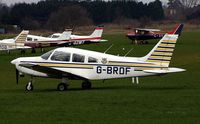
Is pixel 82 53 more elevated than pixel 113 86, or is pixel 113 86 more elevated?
pixel 82 53

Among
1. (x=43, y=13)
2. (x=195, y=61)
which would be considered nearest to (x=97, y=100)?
(x=195, y=61)

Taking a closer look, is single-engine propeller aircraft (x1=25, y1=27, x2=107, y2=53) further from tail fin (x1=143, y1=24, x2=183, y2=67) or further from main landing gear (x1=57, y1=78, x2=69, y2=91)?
tail fin (x1=143, y1=24, x2=183, y2=67)

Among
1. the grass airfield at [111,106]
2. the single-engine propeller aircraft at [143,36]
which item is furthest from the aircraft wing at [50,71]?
the single-engine propeller aircraft at [143,36]

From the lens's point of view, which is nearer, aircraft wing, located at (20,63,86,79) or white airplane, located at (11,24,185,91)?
white airplane, located at (11,24,185,91)

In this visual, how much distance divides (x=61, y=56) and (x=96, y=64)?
1272mm

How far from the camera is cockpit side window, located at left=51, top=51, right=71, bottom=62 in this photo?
21234 mm

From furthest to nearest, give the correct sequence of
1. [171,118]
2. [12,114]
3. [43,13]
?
[43,13], [12,114], [171,118]

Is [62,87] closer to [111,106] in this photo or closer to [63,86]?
[63,86]

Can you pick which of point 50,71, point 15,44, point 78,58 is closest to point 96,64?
point 78,58

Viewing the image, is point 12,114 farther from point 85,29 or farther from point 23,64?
point 85,29

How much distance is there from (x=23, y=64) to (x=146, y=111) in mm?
7903

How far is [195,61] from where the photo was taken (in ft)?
124

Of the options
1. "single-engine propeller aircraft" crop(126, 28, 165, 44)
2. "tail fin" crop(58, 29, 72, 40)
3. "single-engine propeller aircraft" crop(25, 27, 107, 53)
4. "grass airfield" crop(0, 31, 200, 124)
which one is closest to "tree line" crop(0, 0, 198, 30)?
"single-engine propeller aircraft" crop(126, 28, 165, 44)

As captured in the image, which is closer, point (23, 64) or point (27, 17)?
point (23, 64)
